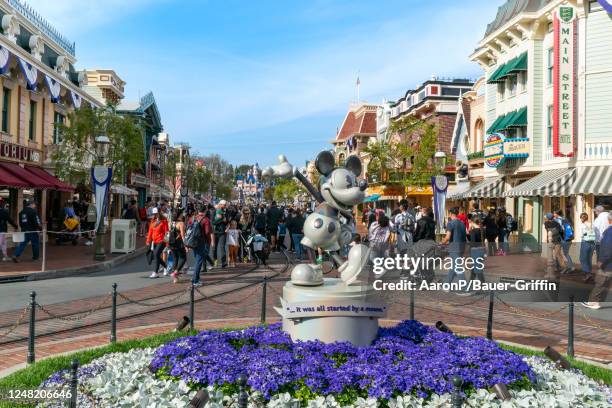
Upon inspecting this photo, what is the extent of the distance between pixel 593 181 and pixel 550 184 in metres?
1.77

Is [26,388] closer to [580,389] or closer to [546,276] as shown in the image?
[580,389]

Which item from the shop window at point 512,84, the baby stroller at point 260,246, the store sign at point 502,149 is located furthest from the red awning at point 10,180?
the shop window at point 512,84

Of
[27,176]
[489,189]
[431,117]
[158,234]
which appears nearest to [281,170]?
[158,234]

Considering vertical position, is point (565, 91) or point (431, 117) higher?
point (431, 117)

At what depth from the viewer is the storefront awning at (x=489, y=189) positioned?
28.5 metres

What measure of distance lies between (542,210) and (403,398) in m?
22.7

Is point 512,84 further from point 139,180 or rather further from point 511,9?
point 139,180

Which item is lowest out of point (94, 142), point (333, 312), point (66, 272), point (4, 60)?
point (66, 272)

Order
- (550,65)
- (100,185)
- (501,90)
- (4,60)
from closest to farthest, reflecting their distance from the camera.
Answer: (100,185) < (4,60) < (550,65) < (501,90)

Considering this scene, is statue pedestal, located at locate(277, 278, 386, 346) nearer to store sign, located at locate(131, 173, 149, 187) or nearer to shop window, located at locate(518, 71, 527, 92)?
shop window, located at locate(518, 71, 527, 92)

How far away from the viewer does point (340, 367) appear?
5.50m

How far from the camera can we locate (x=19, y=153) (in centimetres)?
2391

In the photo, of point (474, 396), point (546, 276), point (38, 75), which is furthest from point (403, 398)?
point (38, 75)

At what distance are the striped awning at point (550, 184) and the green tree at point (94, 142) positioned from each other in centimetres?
1714
